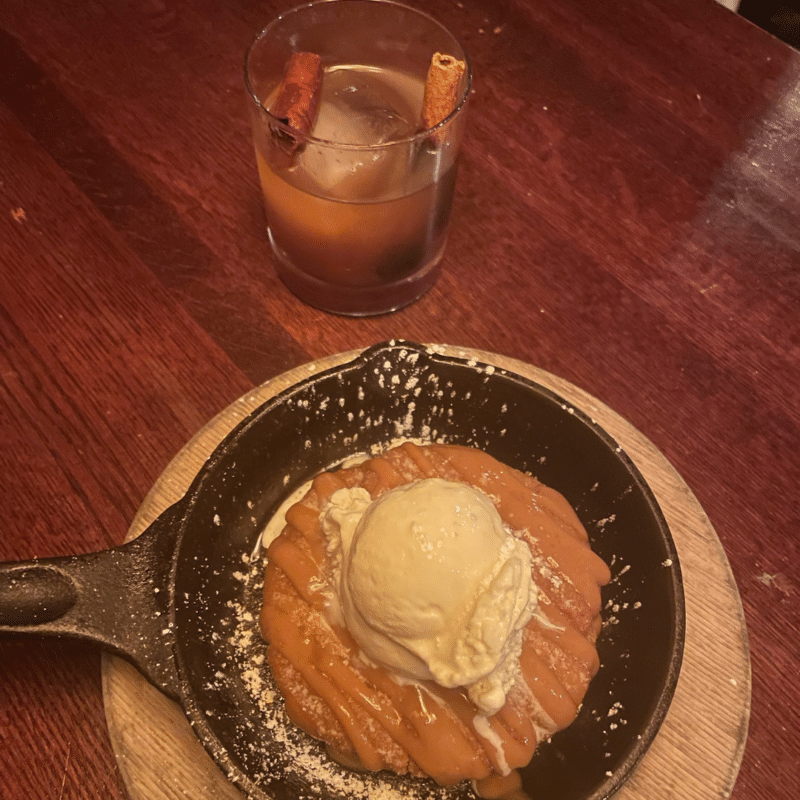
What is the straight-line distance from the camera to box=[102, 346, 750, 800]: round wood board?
763 millimetres

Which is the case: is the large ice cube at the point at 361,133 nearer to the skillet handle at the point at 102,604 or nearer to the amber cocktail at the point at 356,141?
the amber cocktail at the point at 356,141

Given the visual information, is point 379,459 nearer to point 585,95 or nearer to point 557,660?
point 557,660

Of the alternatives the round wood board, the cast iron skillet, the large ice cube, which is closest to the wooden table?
the round wood board

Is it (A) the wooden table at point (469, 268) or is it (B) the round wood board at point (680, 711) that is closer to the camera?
(B) the round wood board at point (680, 711)

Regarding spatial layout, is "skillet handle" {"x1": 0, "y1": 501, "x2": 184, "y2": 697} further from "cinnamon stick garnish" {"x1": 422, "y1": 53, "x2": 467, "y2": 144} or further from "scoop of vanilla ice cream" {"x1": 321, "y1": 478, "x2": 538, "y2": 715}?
"cinnamon stick garnish" {"x1": 422, "y1": 53, "x2": 467, "y2": 144}

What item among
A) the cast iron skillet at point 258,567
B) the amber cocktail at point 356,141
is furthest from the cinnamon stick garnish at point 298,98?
the cast iron skillet at point 258,567

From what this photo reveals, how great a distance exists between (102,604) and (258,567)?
0.65 feet

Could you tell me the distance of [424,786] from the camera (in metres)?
0.76

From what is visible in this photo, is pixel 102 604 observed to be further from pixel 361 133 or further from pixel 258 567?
pixel 361 133

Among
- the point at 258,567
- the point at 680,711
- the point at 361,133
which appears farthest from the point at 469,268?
the point at 680,711

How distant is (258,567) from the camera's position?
89 cm

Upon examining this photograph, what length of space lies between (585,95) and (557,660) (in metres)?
1.06

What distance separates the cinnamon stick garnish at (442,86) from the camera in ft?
2.92

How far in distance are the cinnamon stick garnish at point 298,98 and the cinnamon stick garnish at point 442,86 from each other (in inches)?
6.1
